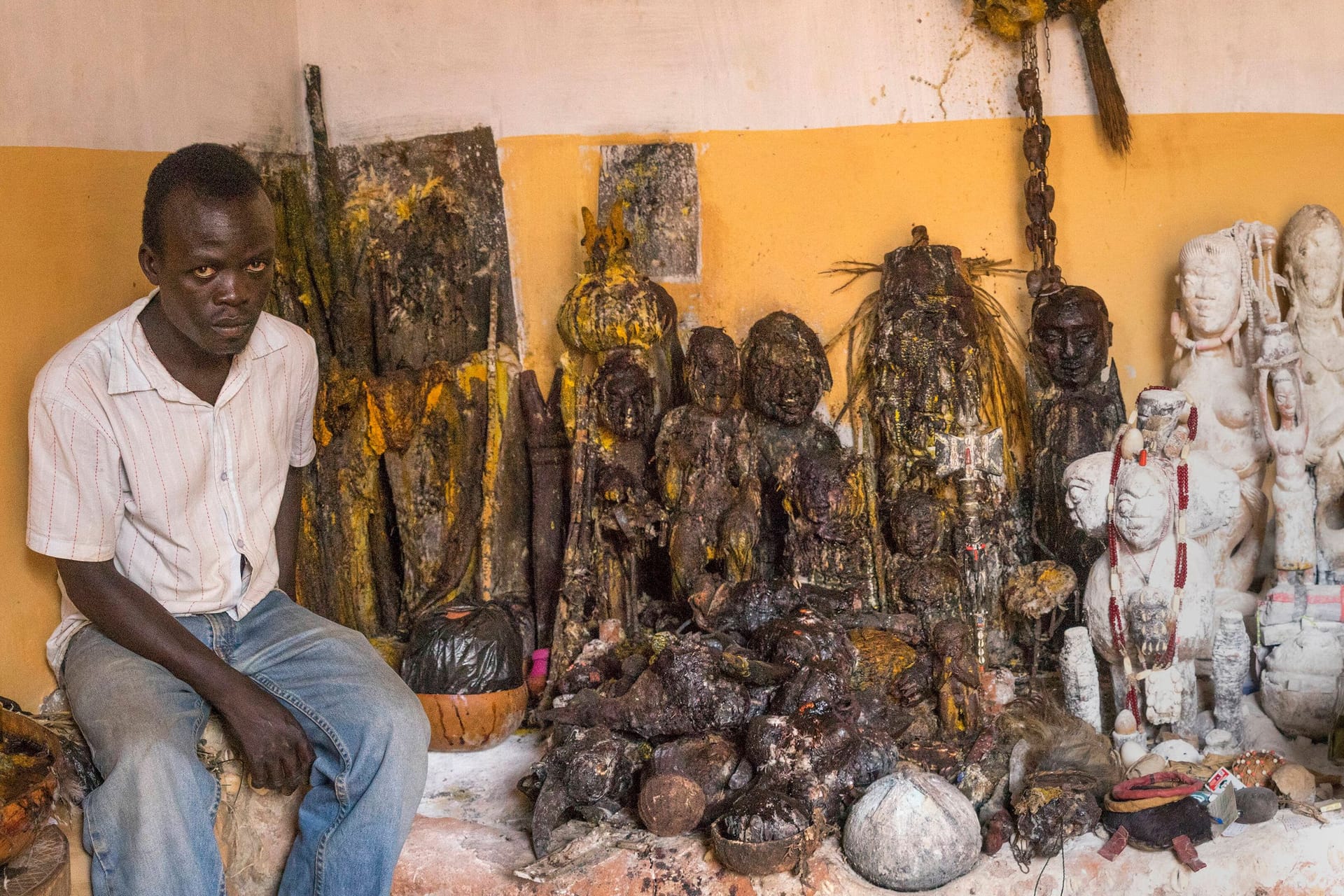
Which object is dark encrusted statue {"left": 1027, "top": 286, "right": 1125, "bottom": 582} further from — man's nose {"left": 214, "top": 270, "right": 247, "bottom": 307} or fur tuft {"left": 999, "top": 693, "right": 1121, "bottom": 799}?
man's nose {"left": 214, "top": 270, "right": 247, "bottom": 307}

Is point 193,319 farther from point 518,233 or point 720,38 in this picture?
point 720,38

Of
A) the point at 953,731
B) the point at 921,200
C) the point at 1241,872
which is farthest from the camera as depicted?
the point at 921,200

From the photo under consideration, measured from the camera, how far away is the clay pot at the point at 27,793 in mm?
2889

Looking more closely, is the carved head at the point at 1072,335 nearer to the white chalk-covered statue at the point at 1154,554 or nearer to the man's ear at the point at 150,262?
the white chalk-covered statue at the point at 1154,554

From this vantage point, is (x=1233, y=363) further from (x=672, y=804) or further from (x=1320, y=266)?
(x=672, y=804)

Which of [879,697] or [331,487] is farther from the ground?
[331,487]

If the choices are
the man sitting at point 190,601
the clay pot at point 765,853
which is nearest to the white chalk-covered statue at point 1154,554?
the clay pot at point 765,853

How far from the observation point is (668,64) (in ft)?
17.0

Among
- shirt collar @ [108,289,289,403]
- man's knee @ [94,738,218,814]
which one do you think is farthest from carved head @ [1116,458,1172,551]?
Result: man's knee @ [94,738,218,814]

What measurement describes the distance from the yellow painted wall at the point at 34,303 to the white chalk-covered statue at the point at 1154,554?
328cm

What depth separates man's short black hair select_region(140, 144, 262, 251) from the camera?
3115 mm

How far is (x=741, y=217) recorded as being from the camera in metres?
5.23

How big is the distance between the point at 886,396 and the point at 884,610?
2.80 ft

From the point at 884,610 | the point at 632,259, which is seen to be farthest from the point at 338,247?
the point at 884,610
